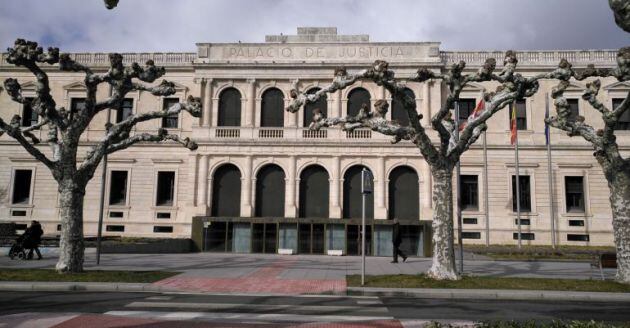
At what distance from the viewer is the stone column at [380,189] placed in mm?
32281

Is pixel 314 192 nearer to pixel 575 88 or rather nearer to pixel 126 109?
pixel 126 109

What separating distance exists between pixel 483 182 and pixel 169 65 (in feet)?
79.9

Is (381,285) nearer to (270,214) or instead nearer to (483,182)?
(270,214)

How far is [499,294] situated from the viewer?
1385 centimetres

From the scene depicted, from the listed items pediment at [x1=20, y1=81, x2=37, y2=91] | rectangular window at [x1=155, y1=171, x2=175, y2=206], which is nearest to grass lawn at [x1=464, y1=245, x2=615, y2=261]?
rectangular window at [x1=155, y1=171, x2=175, y2=206]

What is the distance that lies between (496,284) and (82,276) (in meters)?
13.0

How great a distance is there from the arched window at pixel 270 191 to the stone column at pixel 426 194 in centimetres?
954

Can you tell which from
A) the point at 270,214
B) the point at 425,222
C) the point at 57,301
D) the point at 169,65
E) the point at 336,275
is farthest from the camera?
the point at 169,65

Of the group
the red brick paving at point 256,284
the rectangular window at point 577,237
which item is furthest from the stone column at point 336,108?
the red brick paving at point 256,284

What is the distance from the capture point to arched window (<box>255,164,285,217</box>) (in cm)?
3344

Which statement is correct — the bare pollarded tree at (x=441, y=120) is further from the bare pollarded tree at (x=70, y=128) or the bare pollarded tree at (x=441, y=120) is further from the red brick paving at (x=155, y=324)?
the red brick paving at (x=155, y=324)

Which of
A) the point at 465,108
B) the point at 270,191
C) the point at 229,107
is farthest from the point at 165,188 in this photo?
the point at 465,108

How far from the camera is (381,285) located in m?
14.6

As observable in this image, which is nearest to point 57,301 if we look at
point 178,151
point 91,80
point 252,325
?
point 252,325
